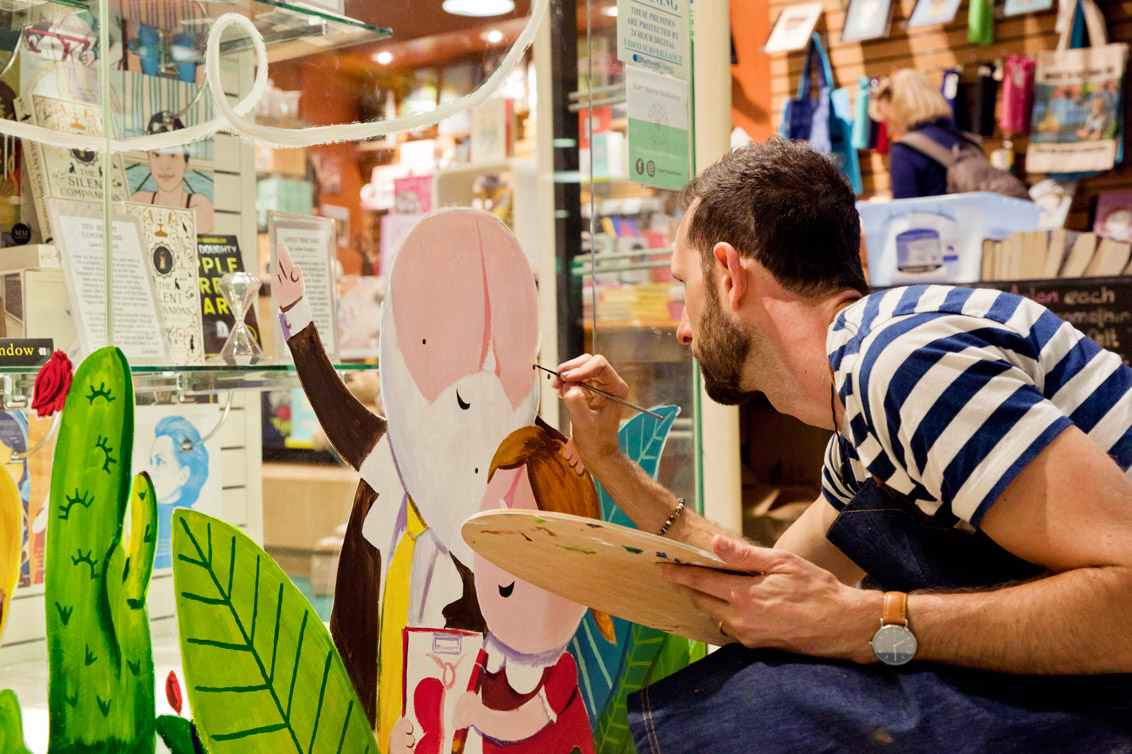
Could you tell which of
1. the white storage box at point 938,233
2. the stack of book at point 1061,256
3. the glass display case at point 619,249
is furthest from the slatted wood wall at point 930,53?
the glass display case at point 619,249

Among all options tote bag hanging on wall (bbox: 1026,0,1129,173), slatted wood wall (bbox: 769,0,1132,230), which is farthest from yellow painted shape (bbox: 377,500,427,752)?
slatted wood wall (bbox: 769,0,1132,230)

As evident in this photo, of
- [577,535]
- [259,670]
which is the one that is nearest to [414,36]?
[577,535]

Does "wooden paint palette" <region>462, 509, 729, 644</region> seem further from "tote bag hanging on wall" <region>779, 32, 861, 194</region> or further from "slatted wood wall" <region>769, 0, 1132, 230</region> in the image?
"tote bag hanging on wall" <region>779, 32, 861, 194</region>

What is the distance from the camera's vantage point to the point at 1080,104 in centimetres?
487

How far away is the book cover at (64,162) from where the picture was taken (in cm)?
107

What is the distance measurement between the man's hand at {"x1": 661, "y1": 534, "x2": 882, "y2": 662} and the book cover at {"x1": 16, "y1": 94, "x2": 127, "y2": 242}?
775 mm

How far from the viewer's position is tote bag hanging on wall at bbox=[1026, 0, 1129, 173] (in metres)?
4.78

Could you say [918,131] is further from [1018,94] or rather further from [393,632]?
[393,632]

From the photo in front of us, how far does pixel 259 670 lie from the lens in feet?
3.71

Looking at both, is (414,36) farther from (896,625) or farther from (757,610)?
(896,625)

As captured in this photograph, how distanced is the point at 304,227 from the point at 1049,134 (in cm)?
466

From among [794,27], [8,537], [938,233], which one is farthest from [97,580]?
[794,27]

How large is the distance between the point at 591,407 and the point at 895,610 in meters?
0.55

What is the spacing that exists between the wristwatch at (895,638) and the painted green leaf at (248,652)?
2.10ft
